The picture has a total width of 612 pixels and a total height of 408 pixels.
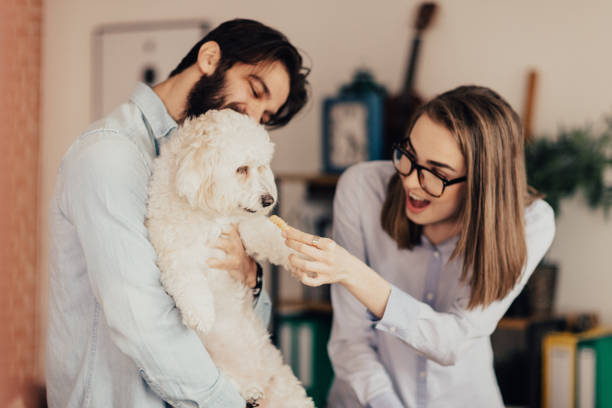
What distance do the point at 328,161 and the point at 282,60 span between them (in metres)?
1.71

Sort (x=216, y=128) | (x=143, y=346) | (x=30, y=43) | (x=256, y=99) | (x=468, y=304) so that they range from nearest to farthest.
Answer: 1. (x=143, y=346)
2. (x=216, y=128)
3. (x=256, y=99)
4. (x=468, y=304)
5. (x=30, y=43)

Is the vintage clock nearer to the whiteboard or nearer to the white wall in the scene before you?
the white wall

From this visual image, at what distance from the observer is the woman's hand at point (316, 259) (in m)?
1.21

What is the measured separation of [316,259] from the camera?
1.23 m

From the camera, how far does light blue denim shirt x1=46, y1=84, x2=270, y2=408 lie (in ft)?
3.67

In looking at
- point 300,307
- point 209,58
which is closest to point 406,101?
point 300,307

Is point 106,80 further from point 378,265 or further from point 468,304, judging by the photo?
point 468,304

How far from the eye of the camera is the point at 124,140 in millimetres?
1206

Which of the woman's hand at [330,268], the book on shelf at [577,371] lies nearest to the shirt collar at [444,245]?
the woman's hand at [330,268]

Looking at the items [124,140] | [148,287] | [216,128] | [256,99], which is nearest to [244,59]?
[256,99]

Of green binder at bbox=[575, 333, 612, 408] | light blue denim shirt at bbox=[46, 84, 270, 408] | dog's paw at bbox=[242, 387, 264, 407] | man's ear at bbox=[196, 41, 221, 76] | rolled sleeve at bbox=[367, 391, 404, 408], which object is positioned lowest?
green binder at bbox=[575, 333, 612, 408]

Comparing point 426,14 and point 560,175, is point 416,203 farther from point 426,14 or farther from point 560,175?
point 426,14

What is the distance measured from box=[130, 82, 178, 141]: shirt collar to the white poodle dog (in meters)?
0.05

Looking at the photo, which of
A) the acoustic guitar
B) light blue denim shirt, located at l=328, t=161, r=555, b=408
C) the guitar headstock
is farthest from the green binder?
the guitar headstock
